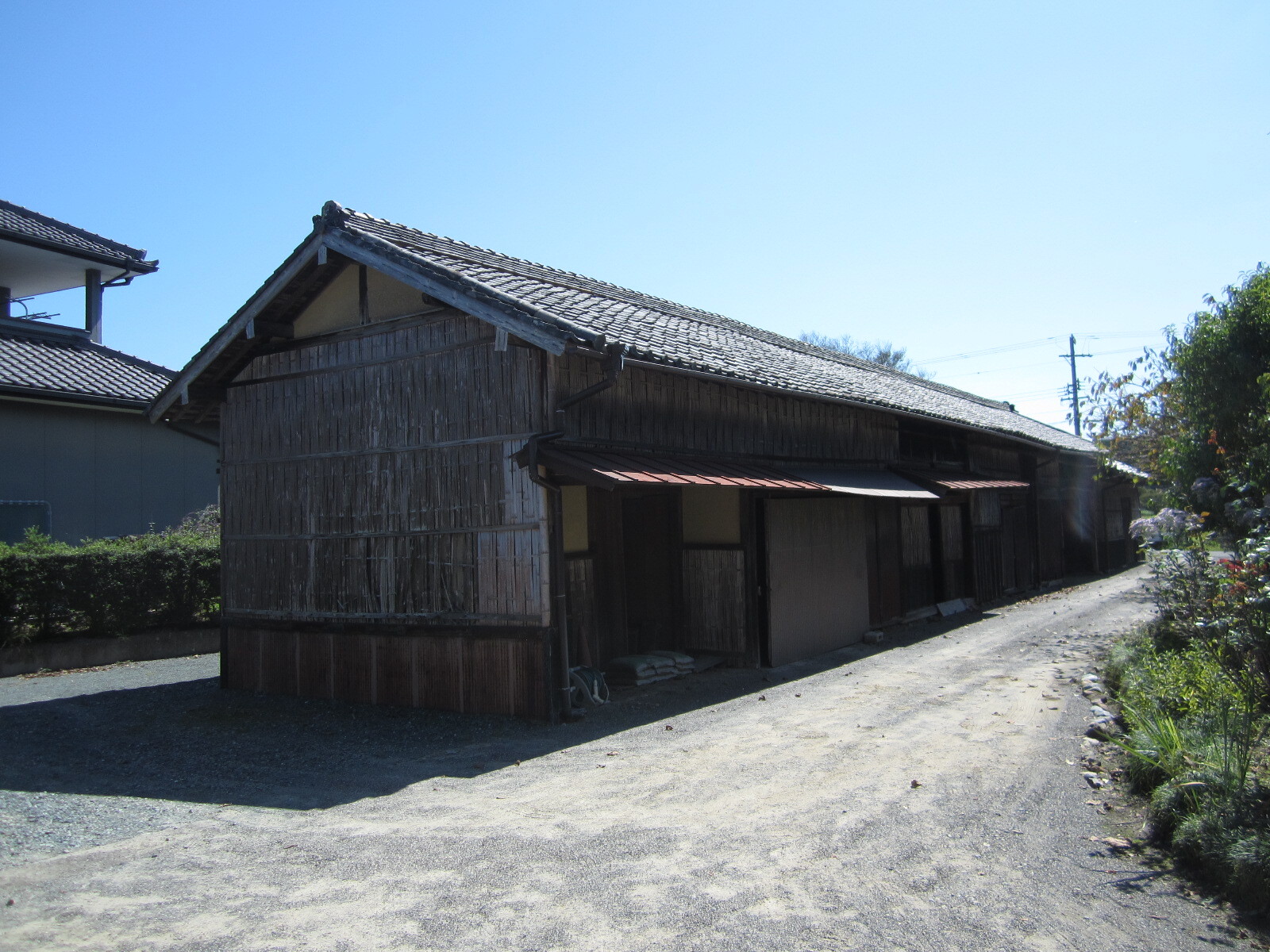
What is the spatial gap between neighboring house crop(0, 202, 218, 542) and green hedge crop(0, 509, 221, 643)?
1.89 metres

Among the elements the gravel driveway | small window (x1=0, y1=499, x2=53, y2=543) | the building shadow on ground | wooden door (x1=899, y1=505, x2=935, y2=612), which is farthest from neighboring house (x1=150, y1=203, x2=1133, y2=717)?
small window (x1=0, y1=499, x2=53, y2=543)

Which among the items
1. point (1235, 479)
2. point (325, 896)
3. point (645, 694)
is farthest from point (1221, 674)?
point (325, 896)

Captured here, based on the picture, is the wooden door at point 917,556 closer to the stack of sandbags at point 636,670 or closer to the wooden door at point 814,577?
the wooden door at point 814,577

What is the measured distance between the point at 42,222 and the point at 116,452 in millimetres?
6858

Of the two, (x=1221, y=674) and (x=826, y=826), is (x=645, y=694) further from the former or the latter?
(x=1221, y=674)

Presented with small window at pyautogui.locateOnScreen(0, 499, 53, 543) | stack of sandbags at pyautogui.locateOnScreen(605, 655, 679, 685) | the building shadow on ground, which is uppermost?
small window at pyautogui.locateOnScreen(0, 499, 53, 543)

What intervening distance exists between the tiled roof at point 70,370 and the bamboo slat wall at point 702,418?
10.1 m

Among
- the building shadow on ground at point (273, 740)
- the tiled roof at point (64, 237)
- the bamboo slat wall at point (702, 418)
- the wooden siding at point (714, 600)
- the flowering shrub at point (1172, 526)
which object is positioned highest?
the tiled roof at point (64, 237)

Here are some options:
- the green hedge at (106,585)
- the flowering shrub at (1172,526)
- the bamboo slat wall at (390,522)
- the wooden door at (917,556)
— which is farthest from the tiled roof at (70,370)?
the flowering shrub at (1172,526)

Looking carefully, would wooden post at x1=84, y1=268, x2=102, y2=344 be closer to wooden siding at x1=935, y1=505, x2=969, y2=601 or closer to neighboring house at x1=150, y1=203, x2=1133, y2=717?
neighboring house at x1=150, y1=203, x2=1133, y2=717

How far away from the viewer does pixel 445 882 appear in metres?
4.58

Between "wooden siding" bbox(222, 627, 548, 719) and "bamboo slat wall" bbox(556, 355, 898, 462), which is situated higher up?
"bamboo slat wall" bbox(556, 355, 898, 462)

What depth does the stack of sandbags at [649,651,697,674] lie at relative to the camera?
1093 centimetres

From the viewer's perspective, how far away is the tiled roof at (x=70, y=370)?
49.7ft
